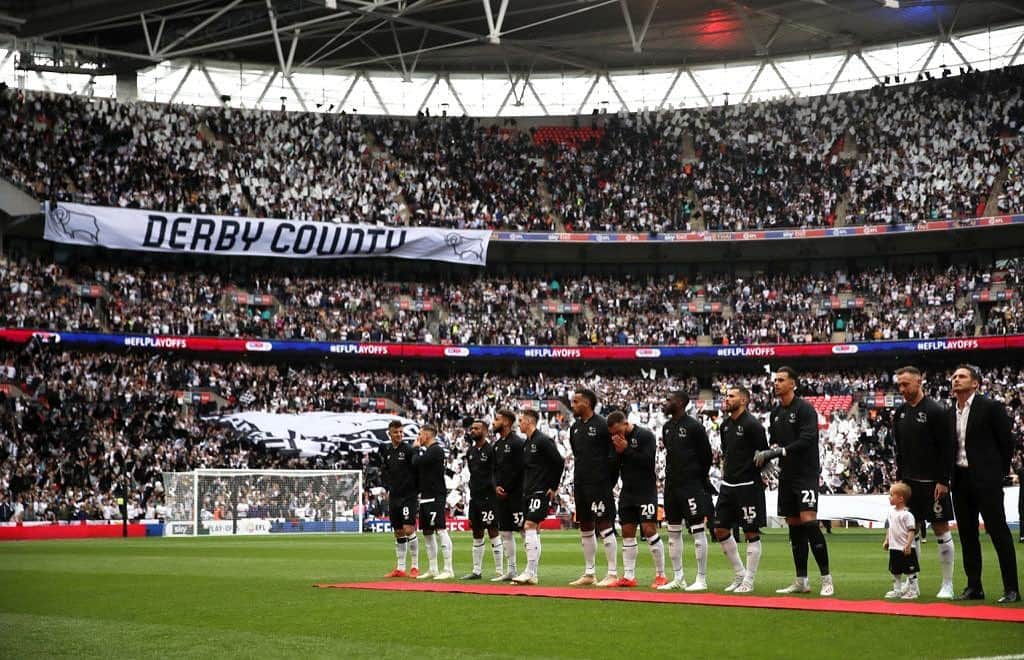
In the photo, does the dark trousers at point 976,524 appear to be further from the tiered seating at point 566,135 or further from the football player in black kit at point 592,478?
the tiered seating at point 566,135

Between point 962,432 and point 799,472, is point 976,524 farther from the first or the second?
point 799,472

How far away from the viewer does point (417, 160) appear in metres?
63.8

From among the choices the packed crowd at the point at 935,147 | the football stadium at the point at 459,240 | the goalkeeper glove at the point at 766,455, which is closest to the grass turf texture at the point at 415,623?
the goalkeeper glove at the point at 766,455

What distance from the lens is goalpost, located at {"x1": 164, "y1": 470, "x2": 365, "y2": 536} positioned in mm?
43500

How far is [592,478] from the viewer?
16.2 metres

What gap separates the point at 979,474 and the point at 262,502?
3486cm

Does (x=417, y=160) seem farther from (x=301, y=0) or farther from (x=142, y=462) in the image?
(x=142, y=462)

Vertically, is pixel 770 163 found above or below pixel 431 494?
above

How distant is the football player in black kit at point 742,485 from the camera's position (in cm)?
1453

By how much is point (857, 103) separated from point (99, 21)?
3534cm

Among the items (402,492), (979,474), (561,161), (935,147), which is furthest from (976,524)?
(561,161)

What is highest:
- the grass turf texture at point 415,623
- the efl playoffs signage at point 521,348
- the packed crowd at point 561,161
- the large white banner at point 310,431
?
the packed crowd at point 561,161

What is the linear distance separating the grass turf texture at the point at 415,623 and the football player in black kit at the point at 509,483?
93 cm

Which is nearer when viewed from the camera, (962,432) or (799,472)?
(962,432)
